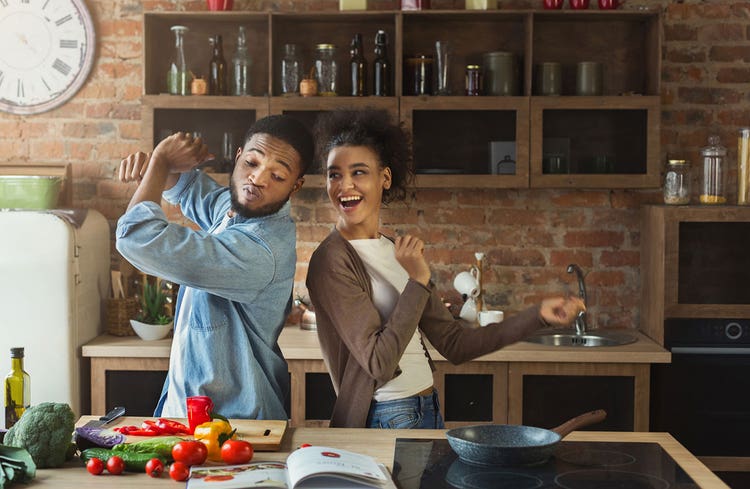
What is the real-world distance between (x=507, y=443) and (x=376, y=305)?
1.88 feet

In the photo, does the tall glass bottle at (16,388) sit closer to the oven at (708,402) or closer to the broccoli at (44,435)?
the broccoli at (44,435)

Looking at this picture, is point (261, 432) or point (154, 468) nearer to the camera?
point (154, 468)

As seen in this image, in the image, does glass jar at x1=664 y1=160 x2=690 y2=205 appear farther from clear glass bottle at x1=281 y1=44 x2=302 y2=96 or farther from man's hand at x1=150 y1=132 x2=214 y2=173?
man's hand at x1=150 y1=132 x2=214 y2=173

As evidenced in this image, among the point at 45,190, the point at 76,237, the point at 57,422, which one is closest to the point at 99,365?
the point at 76,237

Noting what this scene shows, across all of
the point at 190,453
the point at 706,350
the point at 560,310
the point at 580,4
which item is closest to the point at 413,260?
the point at 560,310

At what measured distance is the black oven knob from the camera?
392 cm

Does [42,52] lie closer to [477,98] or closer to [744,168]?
[477,98]

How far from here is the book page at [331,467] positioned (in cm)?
180

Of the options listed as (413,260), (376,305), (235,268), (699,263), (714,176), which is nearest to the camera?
(235,268)

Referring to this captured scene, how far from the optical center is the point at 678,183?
4.07 metres

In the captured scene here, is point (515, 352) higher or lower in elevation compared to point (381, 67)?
lower

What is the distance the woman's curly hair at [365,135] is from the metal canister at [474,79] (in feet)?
4.92

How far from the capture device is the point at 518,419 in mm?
3791

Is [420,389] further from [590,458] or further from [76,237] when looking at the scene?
[76,237]
